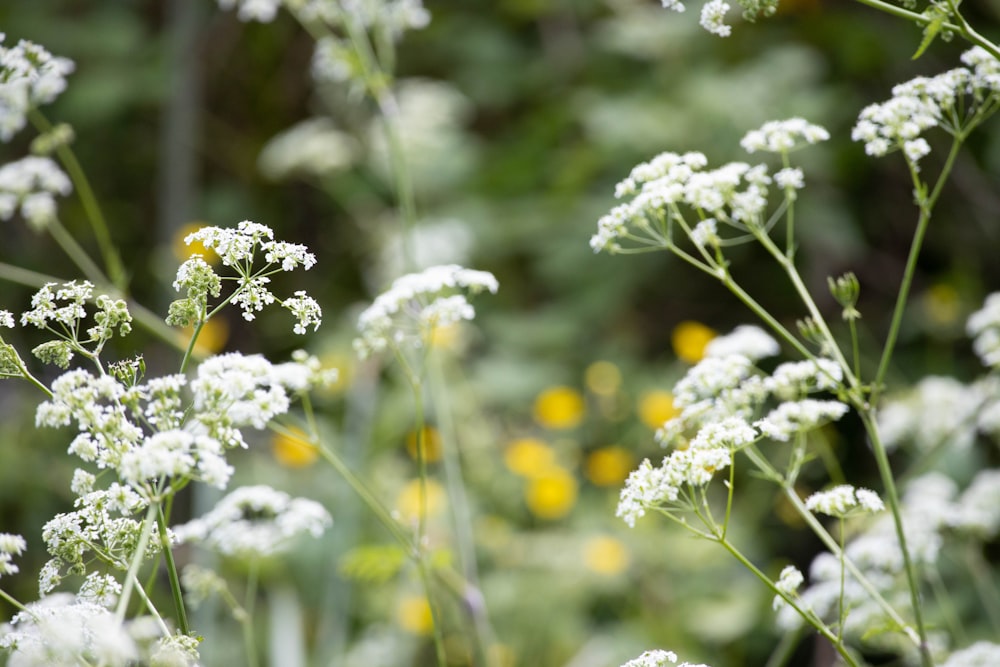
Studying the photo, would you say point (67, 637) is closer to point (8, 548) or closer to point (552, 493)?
point (8, 548)

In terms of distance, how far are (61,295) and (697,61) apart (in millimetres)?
2746

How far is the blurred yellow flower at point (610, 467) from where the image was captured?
2572 mm

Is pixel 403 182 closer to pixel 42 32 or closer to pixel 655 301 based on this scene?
pixel 655 301

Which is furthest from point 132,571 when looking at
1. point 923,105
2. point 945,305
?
point 945,305

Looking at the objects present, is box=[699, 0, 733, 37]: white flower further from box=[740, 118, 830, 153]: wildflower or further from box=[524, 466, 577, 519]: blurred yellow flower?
box=[524, 466, 577, 519]: blurred yellow flower

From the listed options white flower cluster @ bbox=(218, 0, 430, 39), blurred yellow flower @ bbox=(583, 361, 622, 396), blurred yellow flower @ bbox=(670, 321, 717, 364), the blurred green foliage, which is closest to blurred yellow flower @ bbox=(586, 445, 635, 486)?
the blurred green foliage

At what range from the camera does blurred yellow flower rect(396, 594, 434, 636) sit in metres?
2.25

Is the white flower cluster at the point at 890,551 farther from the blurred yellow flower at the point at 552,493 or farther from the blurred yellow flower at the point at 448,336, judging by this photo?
the blurred yellow flower at the point at 448,336

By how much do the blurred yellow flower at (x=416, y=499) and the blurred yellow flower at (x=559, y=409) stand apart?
14.9 inches

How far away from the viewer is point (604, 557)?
7.55 feet

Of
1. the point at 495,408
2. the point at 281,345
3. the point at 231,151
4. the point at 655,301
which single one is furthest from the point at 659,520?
the point at 231,151

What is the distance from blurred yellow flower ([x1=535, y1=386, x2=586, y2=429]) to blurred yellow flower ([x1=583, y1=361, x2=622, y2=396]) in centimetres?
8

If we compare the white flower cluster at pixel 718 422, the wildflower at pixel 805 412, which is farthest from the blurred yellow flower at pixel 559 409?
the wildflower at pixel 805 412

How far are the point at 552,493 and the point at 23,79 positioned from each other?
5.77ft
